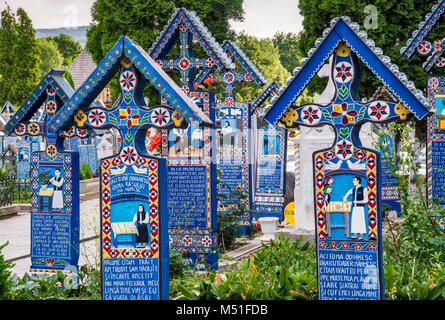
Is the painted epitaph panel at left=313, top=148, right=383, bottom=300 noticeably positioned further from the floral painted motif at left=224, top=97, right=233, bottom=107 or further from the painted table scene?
the floral painted motif at left=224, top=97, right=233, bottom=107

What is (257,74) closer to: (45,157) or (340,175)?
(45,157)

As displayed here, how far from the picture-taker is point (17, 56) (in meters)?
29.3

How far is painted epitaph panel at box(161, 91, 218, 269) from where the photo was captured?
945 cm

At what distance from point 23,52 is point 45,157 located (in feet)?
75.3

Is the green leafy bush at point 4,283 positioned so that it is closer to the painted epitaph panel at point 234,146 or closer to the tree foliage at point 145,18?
the painted epitaph panel at point 234,146

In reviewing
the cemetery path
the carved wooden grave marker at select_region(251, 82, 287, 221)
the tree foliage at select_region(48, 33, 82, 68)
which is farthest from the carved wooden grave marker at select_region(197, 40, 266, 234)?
the tree foliage at select_region(48, 33, 82, 68)

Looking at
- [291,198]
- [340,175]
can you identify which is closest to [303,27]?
[291,198]

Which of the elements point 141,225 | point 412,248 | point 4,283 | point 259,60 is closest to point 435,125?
point 412,248

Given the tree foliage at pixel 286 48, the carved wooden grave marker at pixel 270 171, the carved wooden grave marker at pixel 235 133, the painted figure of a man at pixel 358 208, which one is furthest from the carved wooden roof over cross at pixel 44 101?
the tree foliage at pixel 286 48

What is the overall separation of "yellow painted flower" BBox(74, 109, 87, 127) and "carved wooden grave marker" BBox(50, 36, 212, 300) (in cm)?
13

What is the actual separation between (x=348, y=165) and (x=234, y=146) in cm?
752

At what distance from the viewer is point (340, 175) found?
19.6 feet

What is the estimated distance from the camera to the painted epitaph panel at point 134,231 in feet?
20.0
